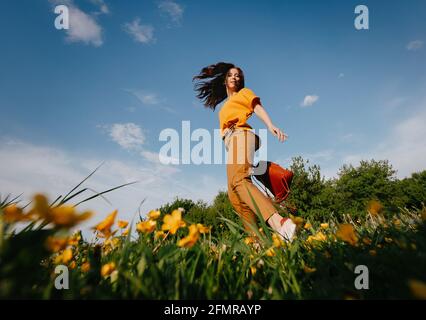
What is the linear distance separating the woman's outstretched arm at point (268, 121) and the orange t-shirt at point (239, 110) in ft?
0.29

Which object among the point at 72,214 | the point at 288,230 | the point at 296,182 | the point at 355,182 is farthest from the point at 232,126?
the point at 355,182

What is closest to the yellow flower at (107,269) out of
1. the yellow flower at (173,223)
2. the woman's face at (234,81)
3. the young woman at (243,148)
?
the yellow flower at (173,223)

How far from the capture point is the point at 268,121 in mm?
4047

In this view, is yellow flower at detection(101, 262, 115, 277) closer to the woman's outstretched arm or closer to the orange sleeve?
the woman's outstretched arm

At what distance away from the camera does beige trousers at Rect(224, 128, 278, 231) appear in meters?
3.30

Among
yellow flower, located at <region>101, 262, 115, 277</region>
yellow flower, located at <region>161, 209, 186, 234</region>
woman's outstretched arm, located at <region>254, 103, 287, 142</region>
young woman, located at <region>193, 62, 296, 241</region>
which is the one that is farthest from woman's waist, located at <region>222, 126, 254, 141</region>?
yellow flower, located at <region>101, 262, 115, 277</region>

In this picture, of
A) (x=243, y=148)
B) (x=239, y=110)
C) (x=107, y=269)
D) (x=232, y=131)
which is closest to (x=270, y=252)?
→ (x=107, y=269)

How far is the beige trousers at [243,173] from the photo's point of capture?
10.8 feet

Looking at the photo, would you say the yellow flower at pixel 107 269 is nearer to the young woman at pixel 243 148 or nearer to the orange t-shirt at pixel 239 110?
the young woman at pixel 243 148

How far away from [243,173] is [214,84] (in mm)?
3197

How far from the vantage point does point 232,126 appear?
419 centimetres

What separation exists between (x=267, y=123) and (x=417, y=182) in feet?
103

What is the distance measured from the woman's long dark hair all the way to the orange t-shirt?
62.4 inches
